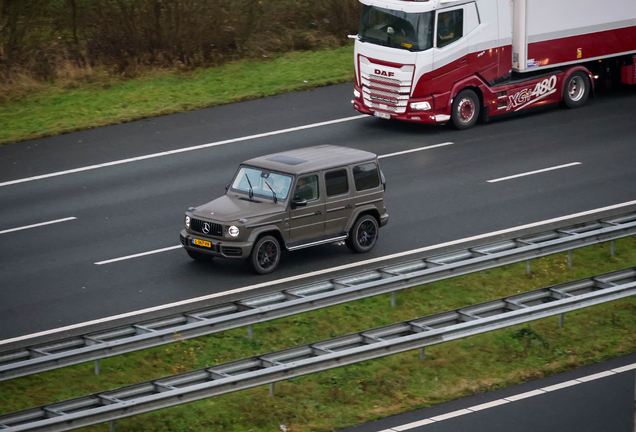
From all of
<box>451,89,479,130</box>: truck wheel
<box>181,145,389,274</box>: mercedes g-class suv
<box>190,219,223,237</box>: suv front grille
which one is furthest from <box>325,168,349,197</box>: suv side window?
<box>451,89,479,130</box>: truck wheel

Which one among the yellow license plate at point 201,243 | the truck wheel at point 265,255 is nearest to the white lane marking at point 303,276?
the truck wheel at point 265,255

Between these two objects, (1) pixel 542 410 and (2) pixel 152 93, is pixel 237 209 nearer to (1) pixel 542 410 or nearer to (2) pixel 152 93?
(1) pixel 542 410

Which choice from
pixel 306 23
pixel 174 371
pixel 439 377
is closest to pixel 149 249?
pixel 174 371

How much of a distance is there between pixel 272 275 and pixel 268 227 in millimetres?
796

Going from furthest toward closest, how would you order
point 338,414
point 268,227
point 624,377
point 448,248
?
point 448,248, point 268,227, point 624,377, point 338,414

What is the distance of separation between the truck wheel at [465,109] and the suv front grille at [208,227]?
9528 mm

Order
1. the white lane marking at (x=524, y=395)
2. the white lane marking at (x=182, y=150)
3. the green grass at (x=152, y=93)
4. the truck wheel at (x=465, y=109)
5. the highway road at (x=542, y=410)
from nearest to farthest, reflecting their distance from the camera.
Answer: the highway road at (x=542, y=410)
the white lane marking at (x=524, y=395)
the white lane marking at (x=182, y=150)
the truck wheel at (x=465, y=109)
the green grass at (x=152, y=93)

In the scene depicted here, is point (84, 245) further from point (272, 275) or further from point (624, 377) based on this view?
point (624, 377)

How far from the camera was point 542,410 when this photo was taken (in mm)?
11594

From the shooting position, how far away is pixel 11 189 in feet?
67.9

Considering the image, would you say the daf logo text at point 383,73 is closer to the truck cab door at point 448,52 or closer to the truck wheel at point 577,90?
the truck cab door at point 448,52

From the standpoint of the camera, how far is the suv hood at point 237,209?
1573 centimetres

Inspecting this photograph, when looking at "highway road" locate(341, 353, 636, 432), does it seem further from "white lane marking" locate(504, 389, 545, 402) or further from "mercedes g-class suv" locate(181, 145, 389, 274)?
"mercedes g-class suv" locate(181, 145, 389, 274)

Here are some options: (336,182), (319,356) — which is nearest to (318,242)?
(336,182)
